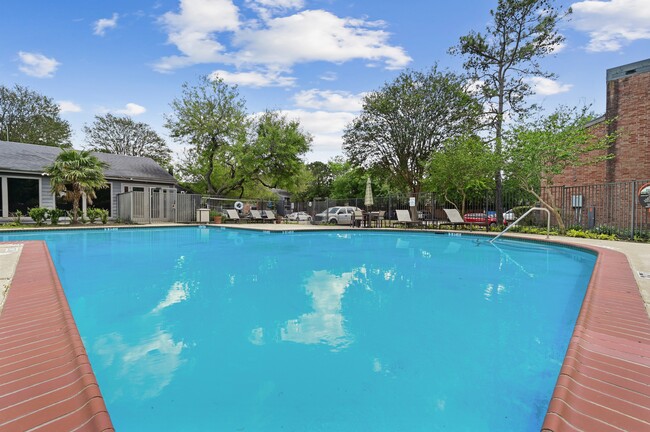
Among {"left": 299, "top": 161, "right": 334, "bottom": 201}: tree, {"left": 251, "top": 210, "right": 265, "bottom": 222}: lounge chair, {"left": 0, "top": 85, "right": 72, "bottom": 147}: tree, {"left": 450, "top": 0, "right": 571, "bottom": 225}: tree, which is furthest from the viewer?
{"left": 299, "top": 161, "right": 334, "bottom": 201}: tree

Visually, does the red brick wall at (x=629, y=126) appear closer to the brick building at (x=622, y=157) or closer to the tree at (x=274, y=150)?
the brick building at (x=622, y=157)

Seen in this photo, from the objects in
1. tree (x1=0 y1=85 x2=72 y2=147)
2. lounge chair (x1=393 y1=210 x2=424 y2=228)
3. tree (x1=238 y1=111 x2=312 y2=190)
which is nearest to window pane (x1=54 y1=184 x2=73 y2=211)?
tree (x1=238 y1=111 x2=312 y2=190)

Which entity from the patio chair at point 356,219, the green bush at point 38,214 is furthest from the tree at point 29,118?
the patio chair at point 356,219

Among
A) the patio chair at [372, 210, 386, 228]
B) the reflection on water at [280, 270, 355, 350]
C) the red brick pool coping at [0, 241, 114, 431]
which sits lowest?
the reflection on water at [280, 270, 355, 350]

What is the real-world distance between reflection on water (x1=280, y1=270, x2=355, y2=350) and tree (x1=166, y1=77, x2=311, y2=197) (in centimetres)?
1908

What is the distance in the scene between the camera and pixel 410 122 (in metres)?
20.5

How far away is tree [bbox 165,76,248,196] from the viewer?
905 inches

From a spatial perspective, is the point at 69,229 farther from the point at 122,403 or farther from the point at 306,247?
the point at 122,403

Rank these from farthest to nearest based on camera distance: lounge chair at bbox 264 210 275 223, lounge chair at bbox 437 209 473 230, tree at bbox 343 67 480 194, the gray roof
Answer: lounge chair at bbox 264 210 275 223 < tree at bbox 343 67 480 194 < the gray roof < lounge chair at bbox 437 209 473 230

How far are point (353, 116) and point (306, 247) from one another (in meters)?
14.0

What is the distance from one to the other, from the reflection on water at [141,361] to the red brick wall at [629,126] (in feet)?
52.5

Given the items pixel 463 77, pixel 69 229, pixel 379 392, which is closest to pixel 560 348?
pixel 379 392

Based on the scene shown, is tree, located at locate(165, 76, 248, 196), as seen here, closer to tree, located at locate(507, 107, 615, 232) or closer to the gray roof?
the gray roof

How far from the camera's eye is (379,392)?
235cm
